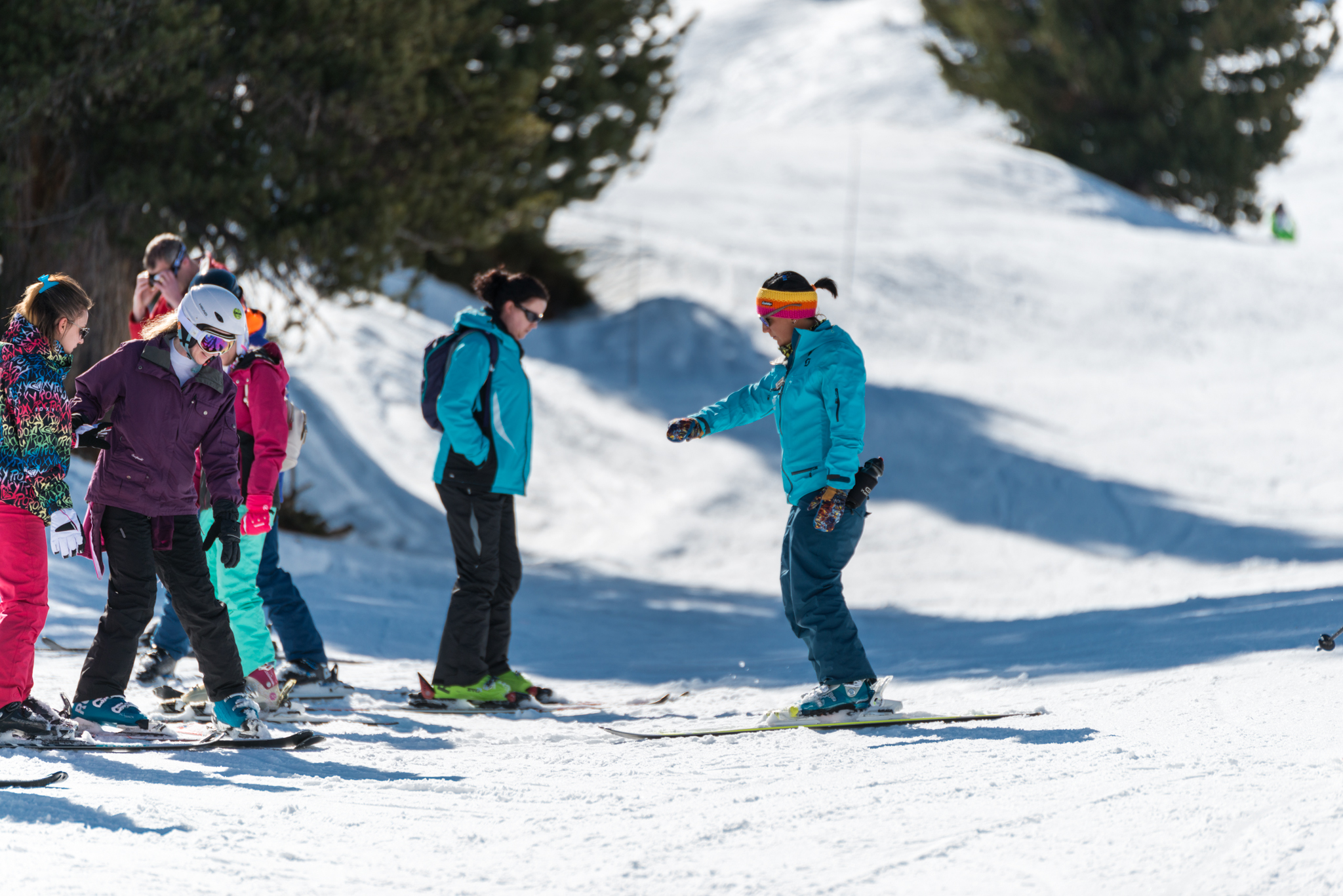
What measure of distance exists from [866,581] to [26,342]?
8.27m

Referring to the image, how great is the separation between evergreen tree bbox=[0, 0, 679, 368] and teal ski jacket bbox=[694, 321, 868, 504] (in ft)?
21.1

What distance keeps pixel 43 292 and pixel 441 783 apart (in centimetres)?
213

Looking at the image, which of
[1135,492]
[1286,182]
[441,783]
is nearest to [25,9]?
[441,783]

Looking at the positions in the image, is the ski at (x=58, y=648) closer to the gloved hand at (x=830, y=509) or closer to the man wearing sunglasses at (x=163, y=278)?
the man wearing sunglasses at (x=163, y=278)

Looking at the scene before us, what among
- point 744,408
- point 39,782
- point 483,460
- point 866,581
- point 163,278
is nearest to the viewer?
point 39,782

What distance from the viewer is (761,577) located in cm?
1183

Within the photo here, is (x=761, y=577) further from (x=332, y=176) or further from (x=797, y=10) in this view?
(x=797, y=10)

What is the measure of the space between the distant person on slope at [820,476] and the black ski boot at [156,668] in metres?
2.72

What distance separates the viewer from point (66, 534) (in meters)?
4.36

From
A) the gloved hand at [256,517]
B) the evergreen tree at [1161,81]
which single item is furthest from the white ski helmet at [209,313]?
the evergreen tree at [1161,81]

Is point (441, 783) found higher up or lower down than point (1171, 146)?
lower down

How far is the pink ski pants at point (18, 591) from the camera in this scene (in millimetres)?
4430

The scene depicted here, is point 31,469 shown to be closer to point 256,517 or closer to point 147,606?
point 147,606

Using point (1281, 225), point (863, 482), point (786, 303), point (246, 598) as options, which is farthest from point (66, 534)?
point (1281, 225)
